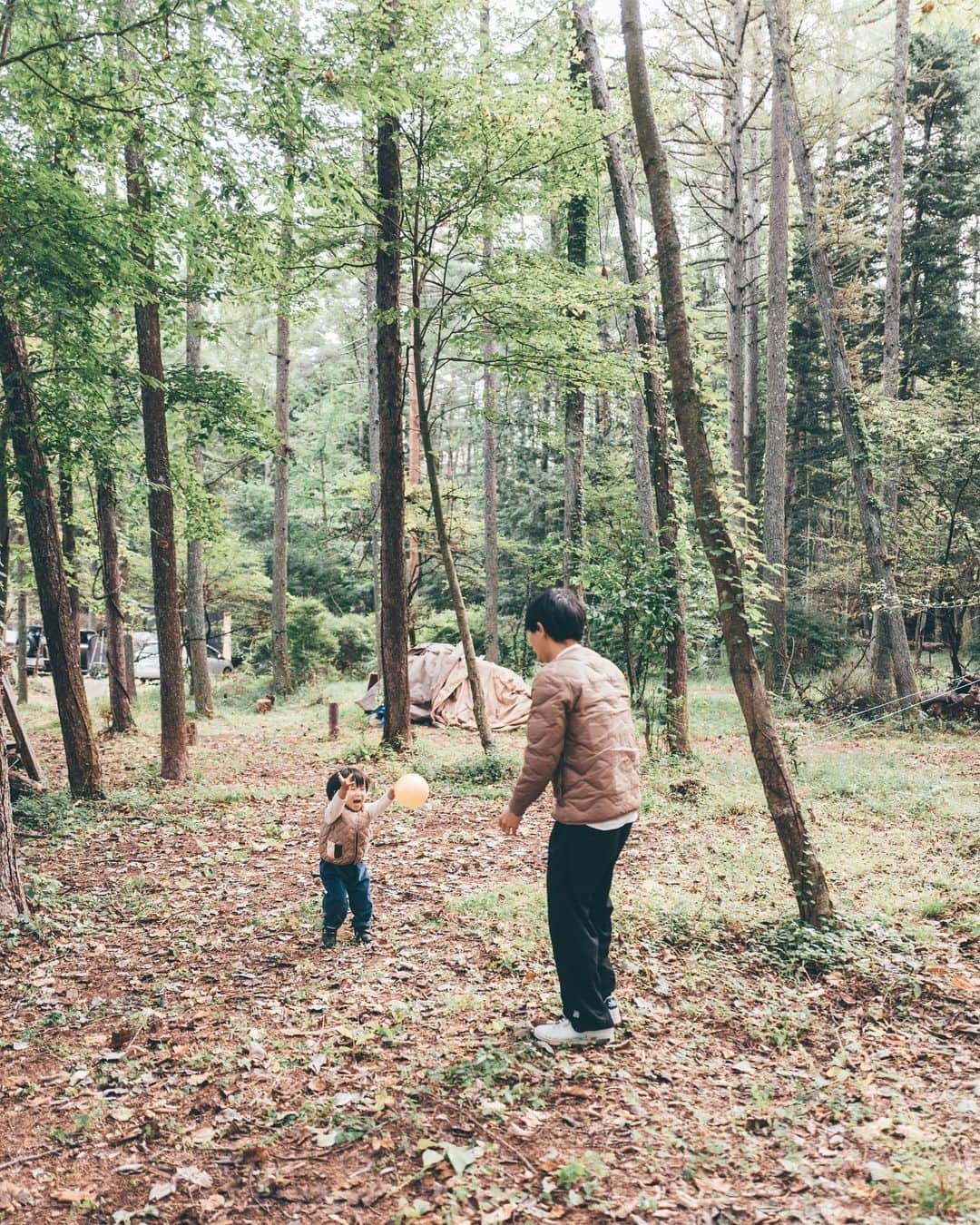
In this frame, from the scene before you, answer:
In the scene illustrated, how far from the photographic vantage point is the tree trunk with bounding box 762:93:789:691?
1471cm

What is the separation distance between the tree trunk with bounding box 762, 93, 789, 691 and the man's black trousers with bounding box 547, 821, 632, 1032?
1200 cm

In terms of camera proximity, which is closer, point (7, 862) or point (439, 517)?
point (7, 862)

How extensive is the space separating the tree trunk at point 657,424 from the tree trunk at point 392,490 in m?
2.87

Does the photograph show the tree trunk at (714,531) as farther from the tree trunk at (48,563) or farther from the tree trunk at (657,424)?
the tree trunk at (48,563)

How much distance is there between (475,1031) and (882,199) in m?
23.1

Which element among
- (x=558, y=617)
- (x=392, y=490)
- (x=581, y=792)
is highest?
(x=392, y=490)

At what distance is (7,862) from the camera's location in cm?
532

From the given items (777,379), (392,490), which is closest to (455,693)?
(392,490)

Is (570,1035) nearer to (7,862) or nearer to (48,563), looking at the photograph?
(7,862)

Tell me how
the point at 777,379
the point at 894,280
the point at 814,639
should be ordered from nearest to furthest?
the point at 894,280 → the point at 777,379 → the point at 814,639

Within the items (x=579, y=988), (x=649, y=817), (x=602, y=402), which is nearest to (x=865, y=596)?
(x=602, y=402)

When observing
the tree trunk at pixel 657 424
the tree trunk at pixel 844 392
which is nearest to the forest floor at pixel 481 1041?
the tree trunk at pixel 657 424

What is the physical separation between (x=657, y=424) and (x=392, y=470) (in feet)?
12.1

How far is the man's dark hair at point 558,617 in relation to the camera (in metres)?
3.69
